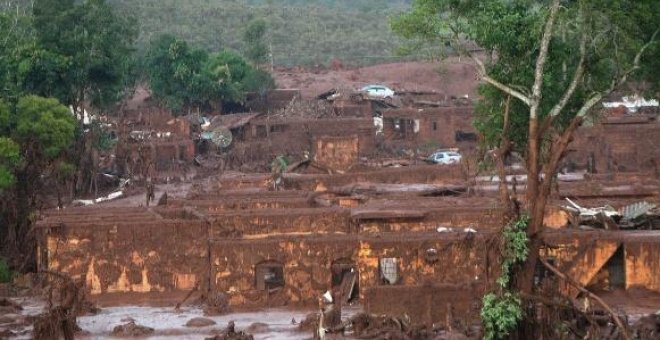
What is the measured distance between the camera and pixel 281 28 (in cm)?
10369

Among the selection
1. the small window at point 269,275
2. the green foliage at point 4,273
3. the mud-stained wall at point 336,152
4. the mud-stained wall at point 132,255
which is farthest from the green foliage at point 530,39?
the mud-stained wall at point 336,152

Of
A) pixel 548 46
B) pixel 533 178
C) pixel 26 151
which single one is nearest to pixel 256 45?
pixel 26 151

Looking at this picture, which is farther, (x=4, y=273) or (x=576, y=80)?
(x=4, y=273)

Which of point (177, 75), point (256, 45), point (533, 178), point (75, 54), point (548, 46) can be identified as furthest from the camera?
point (256, 45)

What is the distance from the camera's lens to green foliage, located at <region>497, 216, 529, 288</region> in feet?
64.5

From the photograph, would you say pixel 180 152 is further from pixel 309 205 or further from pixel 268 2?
pixel 268 2

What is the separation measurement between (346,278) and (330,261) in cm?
53

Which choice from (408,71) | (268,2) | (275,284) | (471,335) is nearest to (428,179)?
(275,284)

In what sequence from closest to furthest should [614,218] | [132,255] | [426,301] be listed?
[426,301], [132,255], [614,218]

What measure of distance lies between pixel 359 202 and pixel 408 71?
45.1m

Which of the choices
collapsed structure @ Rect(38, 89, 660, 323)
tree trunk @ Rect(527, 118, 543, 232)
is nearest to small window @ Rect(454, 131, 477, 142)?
collapsed structure @ Rect(38, 89, 660, 323)

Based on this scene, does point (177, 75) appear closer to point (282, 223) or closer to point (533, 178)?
point (282, 223)

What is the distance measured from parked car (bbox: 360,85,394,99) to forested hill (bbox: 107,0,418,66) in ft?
73.2

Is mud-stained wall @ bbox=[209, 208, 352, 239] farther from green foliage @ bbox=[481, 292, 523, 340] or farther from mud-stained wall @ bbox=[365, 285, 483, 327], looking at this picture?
green foliage @ bbox=[481, 292, 523, 340]
